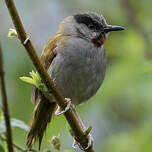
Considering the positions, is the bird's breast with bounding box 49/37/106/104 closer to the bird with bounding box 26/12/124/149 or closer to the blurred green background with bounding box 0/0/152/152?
the bird with bounding box 26/12/124/149

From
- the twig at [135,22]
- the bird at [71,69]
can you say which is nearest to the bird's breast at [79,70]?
the bird at [71,69]

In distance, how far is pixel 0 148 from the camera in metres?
2.43

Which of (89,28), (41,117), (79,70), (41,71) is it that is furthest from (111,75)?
(41,71)

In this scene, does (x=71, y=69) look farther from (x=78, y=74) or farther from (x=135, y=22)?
(x=135, y=22)

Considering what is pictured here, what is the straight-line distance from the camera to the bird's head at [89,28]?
430 cm

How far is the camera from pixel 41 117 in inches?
158

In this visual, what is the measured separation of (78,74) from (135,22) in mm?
1282

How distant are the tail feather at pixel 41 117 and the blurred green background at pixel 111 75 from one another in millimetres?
100

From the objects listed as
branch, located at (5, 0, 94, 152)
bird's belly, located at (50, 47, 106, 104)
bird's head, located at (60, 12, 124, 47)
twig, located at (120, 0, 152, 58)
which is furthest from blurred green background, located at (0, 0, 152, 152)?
branch, located at (5, 0, 94, 152)

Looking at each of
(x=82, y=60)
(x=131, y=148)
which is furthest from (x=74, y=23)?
(x=131, y=148)

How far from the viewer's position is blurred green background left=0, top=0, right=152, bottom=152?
401 cm

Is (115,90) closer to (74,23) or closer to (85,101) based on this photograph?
(85,101)

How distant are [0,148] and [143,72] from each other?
1.72 m

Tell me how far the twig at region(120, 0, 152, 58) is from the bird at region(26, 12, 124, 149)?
19.1 inches
